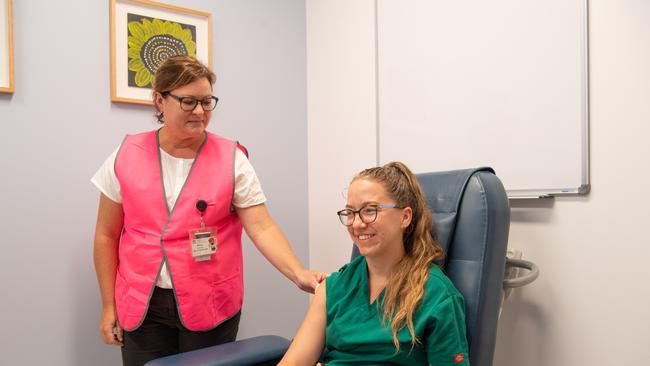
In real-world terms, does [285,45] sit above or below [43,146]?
above

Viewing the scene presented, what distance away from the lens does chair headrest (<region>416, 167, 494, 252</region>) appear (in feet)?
4.26

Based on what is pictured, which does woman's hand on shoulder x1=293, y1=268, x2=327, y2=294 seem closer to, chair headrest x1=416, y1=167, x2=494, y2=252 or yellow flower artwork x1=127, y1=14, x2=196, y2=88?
chair headrest x1=416, y1=167, x2=494, y2=252

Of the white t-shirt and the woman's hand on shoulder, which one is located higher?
the white t-shirt

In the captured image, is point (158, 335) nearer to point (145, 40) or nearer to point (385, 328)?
point (385, 328)

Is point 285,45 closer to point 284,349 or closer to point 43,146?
point 43,146

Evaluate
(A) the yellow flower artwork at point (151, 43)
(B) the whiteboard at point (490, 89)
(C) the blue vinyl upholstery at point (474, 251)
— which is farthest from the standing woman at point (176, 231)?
(B) the whiteboard at point (490, 89)

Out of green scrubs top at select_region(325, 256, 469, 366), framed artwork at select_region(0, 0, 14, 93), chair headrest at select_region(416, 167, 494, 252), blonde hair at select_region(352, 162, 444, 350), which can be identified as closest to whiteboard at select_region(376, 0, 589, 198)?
chair headrest at select_region(416, 167, 494, 252)

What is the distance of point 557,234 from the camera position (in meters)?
1.50

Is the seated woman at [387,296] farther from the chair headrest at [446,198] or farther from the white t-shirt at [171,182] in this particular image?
the white t-shirt at [171,182]

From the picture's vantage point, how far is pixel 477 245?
123 centimetres

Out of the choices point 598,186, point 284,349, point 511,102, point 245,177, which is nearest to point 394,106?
point 511,102

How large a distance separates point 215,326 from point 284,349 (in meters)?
0.32

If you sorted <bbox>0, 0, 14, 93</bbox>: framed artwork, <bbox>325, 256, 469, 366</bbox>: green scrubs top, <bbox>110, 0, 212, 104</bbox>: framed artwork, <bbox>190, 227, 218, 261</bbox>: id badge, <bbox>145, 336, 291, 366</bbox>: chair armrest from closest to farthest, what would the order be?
<bbox>325, 256, 469, 366</bbox>: green scrubs top, <bbox>145, 336, 291, 366</bbox>: chair armrest, <bbox>190, 227, 218, 261</bbox>: id badge, <bbox>0, 0, 14, 93</bbox>: framed artwork, <bbox>110, 0, 212, 104</bbox>: framed artwork

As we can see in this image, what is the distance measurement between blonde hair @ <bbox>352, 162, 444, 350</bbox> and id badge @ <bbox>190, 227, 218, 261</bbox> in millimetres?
577
